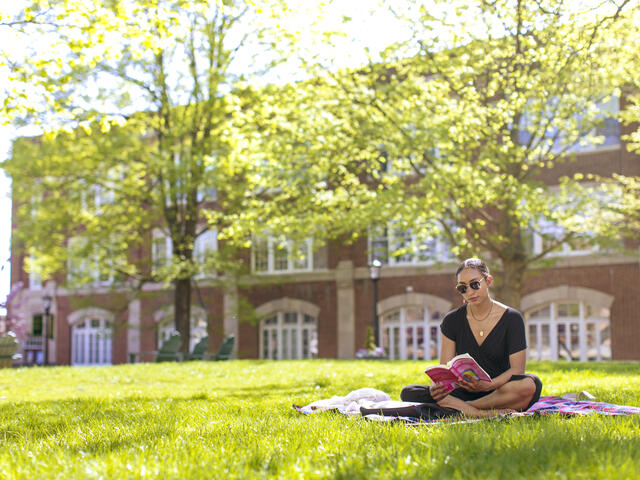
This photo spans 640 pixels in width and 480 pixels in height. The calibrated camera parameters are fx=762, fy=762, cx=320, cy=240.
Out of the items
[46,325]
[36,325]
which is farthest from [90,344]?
[36,325]

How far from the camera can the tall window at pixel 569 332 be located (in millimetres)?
26812

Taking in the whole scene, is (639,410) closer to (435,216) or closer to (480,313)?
(480,313)

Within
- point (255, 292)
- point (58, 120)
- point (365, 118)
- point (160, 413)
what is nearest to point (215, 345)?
point (255, 292)

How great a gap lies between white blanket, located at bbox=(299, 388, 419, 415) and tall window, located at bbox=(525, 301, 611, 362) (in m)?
21.4

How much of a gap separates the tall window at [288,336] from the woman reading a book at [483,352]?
2614 cm

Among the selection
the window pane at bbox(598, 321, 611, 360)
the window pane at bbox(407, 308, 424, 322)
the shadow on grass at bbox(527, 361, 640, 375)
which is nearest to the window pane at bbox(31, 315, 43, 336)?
the window pane at bbox(407, 308, 424, 322)

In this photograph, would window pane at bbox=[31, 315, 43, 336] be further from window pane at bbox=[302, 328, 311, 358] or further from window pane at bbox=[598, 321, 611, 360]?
window pane at bbox=[598, 321, 611, 360]

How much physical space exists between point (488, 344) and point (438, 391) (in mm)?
641

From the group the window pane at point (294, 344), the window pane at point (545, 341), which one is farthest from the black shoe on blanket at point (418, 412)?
the window pane at point (294, 344)

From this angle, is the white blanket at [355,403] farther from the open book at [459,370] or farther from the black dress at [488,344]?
the open book at [459,370]

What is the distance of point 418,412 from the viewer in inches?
237

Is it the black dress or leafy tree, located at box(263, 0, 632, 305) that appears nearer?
the black dress

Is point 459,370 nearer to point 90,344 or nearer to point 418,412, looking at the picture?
point 418,412

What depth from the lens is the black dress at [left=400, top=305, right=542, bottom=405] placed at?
6328 millimetres
